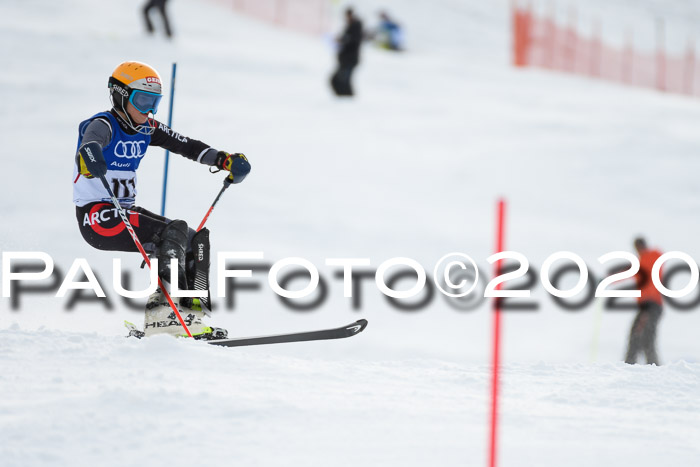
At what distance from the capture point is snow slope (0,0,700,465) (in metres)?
3.52

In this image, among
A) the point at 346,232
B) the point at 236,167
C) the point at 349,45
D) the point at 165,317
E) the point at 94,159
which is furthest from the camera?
the point at 349,45

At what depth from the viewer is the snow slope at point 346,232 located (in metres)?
3.52

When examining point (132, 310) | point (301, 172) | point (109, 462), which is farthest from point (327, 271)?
point (109, 462)

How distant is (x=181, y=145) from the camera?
527cm

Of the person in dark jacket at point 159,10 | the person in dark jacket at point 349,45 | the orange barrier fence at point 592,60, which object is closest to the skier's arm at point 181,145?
the person in dark jacket at point 349,45

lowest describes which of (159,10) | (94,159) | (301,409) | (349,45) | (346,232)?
(301,409)

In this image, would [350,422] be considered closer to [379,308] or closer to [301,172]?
[379,308]

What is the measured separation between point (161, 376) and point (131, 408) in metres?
0.42

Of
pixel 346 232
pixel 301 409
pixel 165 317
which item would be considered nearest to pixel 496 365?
pixel 301 409

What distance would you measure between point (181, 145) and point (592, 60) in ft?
80.1

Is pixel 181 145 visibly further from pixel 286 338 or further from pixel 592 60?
pixel 592 60

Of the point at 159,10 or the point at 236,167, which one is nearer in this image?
the point at 236,167

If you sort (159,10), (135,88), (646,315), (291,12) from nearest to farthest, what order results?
(135,88) < (646,315) < (159,10) < (291,12)

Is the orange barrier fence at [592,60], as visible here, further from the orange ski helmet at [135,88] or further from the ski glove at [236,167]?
the orange ski helmet at [135,88]
